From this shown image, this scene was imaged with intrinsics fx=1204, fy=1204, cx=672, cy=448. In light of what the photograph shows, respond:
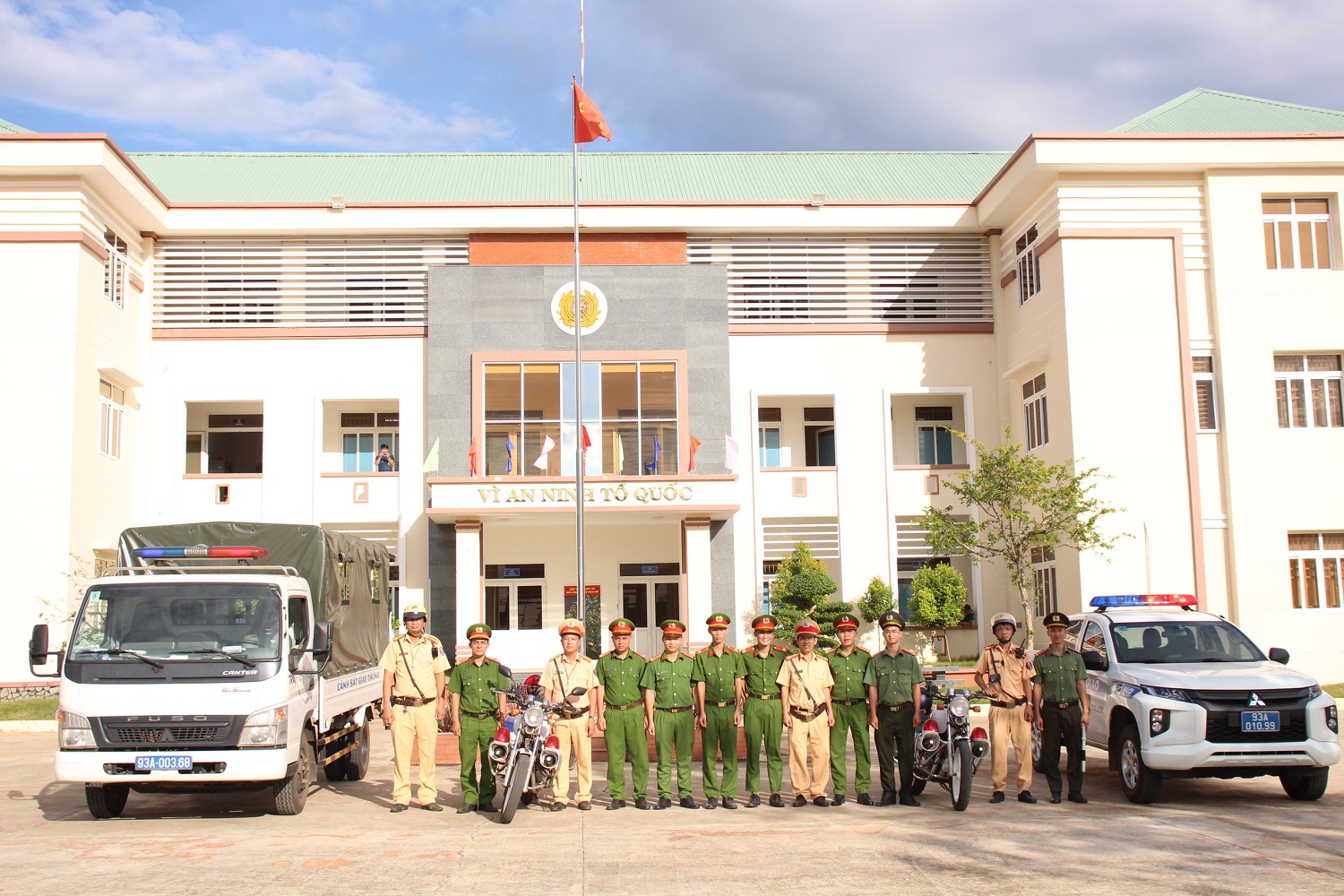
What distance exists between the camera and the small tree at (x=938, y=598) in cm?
2462

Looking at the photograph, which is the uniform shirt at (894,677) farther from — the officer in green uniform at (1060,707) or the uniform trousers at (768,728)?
the officer in green uniform at (1060,707)

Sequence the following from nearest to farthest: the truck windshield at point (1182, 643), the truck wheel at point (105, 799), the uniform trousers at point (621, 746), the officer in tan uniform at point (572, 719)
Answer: the truck wheel at point (105, 799) → the officer in tan uniform at point (572, 719) → the uniform trousers at point (621, 746) → the truck windshield at point (1182, 643)

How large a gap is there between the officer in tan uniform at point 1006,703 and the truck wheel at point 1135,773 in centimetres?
83

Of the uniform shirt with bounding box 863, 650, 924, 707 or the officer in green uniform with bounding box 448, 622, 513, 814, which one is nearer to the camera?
the officer in green uniform with bounding box 448, 622, 513, 814

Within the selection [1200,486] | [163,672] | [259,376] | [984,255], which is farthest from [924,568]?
[163,672]

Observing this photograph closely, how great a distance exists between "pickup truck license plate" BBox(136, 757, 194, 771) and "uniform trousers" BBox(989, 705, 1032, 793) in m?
6.61

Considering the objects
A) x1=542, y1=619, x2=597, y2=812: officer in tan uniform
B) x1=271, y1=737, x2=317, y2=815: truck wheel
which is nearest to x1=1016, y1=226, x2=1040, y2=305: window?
x1=542, y1=619, x2=597, y2=812: officer in tan uniform

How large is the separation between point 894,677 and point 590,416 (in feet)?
50.2

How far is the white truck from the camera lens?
30.0 feet

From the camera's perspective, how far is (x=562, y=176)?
102 ft

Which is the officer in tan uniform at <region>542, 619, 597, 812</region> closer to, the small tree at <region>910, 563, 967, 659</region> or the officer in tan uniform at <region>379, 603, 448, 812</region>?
the officer in tan uniform at <region>379, 603, 448, 812</region>

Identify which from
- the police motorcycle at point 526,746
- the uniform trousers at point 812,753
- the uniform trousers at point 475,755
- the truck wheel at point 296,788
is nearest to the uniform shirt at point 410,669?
the uniform trousers at point 475,755

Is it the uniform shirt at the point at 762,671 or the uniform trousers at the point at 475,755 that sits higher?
the uniform shirt at the point at 762,671

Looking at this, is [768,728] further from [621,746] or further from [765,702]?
[621,746]
